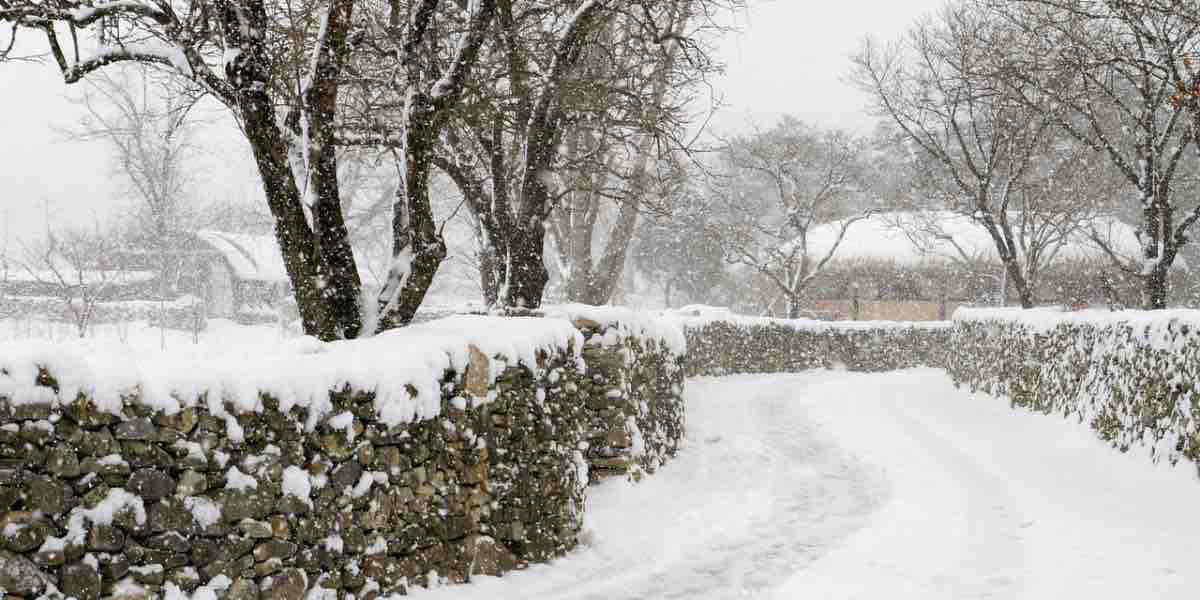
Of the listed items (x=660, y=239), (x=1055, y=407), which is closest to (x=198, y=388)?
(x=1055, y=407)

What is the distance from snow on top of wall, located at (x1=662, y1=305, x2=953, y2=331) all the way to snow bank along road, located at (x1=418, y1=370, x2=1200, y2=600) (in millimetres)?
8198

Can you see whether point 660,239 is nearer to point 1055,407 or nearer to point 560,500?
point 1055,407

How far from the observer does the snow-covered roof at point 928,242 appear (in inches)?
1154

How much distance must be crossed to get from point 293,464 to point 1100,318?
33.6 feet

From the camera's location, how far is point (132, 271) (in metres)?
33.2

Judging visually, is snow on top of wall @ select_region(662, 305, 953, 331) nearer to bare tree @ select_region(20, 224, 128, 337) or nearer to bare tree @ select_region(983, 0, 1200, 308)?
bare tree @ select_region(983, 0, 1200, 308)

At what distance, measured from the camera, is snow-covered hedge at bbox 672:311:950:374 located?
21.0m

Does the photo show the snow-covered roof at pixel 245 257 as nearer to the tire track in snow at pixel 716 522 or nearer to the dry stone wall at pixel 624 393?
the dry stone wall at pixel 624 393

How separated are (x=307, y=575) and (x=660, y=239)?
37022 millimetres

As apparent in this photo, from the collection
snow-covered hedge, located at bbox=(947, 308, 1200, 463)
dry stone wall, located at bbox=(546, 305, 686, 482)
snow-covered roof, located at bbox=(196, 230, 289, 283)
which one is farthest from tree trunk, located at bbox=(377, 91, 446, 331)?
snow-covered roof, located at bbox=(196, 230, 289, 283)

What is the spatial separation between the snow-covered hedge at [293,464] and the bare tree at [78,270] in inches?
259

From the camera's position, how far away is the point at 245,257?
34531mm

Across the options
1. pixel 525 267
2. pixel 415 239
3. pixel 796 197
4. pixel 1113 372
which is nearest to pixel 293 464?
pixel 415 239

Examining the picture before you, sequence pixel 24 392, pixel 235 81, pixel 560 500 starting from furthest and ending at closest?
pixel 560 500 → pixel 235 81 → pixel 24 392
